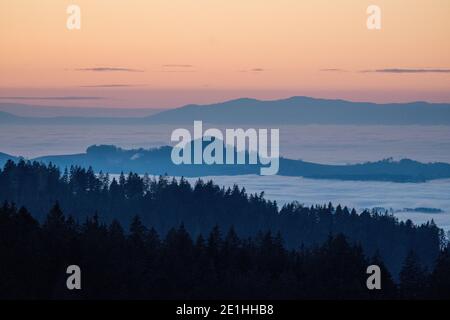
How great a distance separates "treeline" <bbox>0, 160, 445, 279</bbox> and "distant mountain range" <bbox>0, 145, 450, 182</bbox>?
958 centimetres

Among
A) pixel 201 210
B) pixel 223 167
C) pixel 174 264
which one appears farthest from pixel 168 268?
pixel 223 167

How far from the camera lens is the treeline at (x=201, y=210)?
9338cm

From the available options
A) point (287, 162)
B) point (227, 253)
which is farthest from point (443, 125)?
point (227, 253)

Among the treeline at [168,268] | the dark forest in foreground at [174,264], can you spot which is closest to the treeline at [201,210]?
the dark forest in foreground at [174,264]

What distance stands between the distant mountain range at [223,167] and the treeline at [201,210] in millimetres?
9577

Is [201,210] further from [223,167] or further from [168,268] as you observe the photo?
[168,268]

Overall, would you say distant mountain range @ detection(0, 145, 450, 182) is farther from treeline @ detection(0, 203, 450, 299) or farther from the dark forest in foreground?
treeline @ detection(0, 203, 450, 299)

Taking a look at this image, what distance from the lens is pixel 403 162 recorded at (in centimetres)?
12988

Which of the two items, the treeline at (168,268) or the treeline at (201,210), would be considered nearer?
the treeline at (168,268)

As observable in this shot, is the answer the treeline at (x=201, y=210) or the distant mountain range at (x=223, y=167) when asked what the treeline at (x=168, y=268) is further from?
the distant mountain range at (x=223, y=167)

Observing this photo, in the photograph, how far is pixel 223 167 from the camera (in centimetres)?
14288
